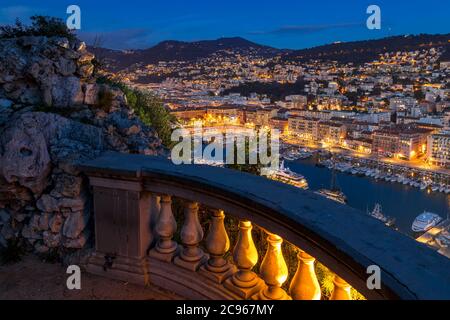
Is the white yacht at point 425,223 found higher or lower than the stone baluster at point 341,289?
lower

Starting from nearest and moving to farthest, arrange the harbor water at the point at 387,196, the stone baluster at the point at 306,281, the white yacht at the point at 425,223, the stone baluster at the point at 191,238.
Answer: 1. the stone baluster at the point at 306,281
2. the stone baluster at the point at 191,238
3. the white yacht at the point at 425,223
4. the harbor water at the point at 387,196

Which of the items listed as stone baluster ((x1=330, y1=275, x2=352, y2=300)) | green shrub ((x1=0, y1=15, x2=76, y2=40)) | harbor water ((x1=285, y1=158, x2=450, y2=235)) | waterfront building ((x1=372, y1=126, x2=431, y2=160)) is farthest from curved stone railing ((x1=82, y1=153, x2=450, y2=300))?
waterfront building ((x1=372, y1=126, x2=431, y2=160))

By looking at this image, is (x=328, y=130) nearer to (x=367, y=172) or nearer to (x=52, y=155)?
(x=367, y=172)

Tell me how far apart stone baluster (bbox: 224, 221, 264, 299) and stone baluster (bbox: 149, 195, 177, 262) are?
0.48 m

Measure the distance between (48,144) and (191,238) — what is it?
116 cm

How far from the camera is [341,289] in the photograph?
1.46m

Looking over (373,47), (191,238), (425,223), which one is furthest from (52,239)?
(373,47)

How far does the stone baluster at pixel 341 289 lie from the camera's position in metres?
1.45

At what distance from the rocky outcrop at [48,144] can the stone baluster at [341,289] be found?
158 centimetres

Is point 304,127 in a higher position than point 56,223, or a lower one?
higher

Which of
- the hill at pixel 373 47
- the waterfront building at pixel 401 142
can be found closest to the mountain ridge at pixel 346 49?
the hill at pixel 373 47

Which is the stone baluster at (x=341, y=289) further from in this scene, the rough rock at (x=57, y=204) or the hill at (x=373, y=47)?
the hill at (x=373, y=47)

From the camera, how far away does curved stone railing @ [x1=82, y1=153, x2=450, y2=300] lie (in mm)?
1283

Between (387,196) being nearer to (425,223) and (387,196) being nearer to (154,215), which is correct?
(425,223)
